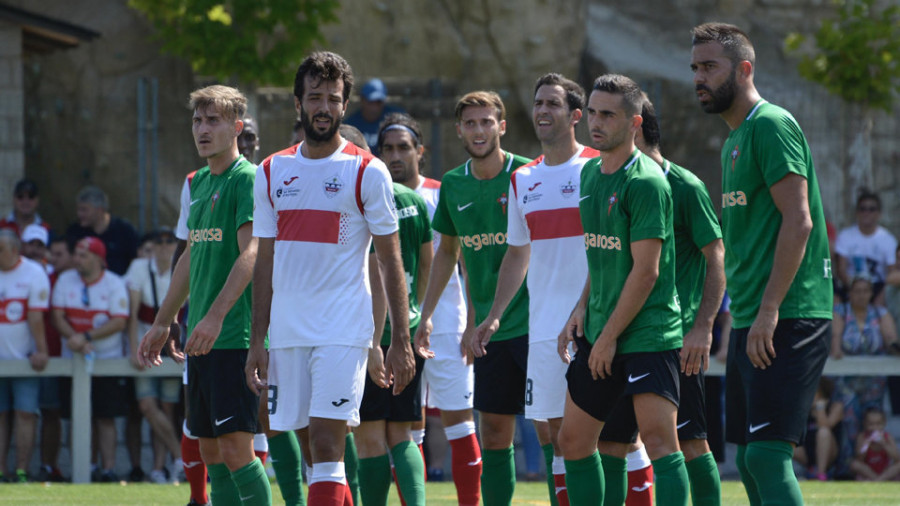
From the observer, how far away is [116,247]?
43.2 feet

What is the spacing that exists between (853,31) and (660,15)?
4.48m

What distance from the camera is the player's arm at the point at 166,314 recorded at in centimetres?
704

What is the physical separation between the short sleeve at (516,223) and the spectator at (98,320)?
5623 millimetres

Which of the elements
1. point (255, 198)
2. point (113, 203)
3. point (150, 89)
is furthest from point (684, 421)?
point (113, 203)

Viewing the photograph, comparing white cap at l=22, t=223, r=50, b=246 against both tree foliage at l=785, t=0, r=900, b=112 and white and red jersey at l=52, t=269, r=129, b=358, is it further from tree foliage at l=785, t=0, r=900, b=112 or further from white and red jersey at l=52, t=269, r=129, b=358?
tree foliage at l=785, t=0, r=900, b=112

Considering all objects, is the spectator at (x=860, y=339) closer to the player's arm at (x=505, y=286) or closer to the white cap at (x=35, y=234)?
the player's arm at (x=505, y=286)

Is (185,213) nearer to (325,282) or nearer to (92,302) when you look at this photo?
(325,282)

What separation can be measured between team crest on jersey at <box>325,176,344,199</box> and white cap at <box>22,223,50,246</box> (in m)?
7.76

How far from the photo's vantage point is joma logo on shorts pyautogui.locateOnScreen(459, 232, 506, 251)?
7.98 m

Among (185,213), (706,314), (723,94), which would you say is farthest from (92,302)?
(723,94)

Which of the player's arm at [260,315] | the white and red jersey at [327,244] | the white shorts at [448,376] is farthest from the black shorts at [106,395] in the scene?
the white and red jersey at [327,244]

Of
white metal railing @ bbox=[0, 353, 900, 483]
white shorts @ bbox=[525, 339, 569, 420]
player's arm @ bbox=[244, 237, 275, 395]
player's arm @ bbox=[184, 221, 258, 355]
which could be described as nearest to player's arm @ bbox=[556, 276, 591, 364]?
white shorts @ bbox=[525, 339, 569, 420]

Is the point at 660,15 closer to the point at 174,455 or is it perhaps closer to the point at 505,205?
the point at 174,455

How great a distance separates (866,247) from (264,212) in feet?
28.3
